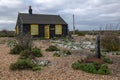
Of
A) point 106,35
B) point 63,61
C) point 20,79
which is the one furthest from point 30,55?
point 106,35

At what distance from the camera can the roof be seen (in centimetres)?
3230

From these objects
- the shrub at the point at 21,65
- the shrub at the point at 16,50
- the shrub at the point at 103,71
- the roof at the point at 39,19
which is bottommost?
the shrub at the point at 103,71

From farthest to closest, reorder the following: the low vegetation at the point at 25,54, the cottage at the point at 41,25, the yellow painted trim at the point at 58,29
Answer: the yellow painted trim at the point at 58,29, the cottage at the point at 41,25, the low vegetation at the point at 25,54

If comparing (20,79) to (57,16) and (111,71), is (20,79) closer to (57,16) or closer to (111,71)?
(111,71)

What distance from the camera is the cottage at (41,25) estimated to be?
31875mm

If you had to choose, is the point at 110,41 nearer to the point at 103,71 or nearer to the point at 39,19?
the point at 103,71

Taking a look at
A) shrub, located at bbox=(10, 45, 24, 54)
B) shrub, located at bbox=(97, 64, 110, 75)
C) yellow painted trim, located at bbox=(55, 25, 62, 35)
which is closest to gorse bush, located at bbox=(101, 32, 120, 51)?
shrub, located at bbox=(10, 45, 24, 54)

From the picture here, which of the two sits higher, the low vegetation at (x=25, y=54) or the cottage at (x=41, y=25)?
the cottage at (x=41, y=25)

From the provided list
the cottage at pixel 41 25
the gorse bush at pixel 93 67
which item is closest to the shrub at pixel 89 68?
the gorse bush at pixel 93 67

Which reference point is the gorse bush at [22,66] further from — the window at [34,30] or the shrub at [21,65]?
the window at [34,30]

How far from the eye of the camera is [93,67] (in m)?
9.24

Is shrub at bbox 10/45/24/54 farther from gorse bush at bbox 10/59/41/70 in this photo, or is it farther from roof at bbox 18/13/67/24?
roof at bbox 18/13/67/24

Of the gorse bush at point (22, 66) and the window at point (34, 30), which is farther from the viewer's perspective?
the window at point (34, 30)

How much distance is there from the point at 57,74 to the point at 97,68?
167cm
